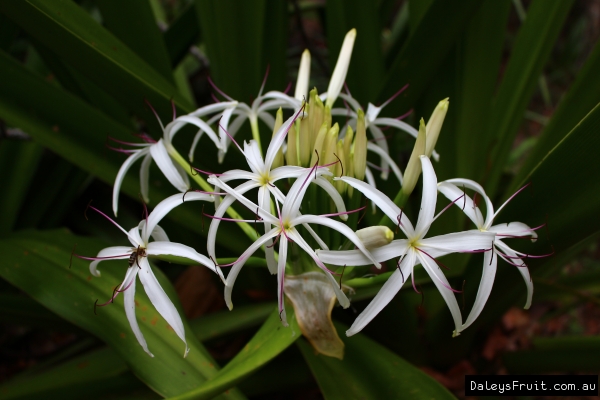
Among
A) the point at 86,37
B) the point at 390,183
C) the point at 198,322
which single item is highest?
the point at 390,183

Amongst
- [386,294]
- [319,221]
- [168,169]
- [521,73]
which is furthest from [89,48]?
[521,73]

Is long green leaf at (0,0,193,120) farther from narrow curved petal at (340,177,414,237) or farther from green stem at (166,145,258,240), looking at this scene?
narrow curved petal at (340,177,414,237)

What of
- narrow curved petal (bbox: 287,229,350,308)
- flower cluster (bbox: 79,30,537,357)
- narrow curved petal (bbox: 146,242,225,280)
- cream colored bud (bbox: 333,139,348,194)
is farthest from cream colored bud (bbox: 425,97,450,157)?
narrow curved petal (bbox: 146,242,225,280)

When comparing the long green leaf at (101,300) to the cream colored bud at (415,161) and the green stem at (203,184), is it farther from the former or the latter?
the cream colored bud at (415,161)

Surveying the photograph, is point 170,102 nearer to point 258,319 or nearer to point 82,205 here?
point 258,319

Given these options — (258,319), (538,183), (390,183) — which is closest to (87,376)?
(258,319)

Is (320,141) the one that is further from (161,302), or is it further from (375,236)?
(161,302)
